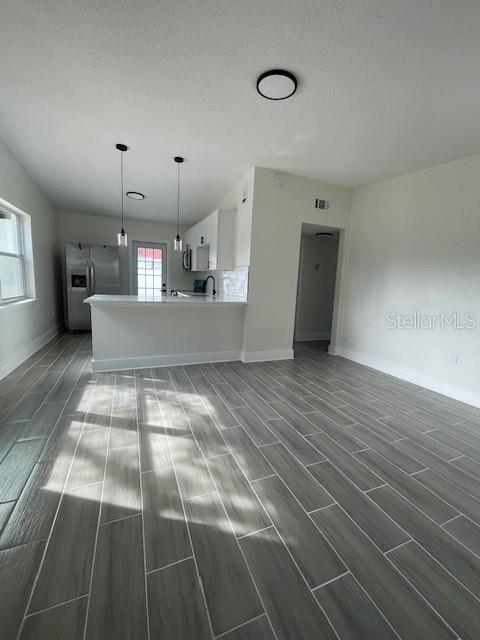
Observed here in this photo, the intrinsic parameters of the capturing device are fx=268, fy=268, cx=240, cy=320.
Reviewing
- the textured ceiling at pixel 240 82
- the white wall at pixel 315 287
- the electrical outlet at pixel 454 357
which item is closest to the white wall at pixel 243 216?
the textured ceiling at pixel 240 82

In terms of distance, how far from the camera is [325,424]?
2.36 metres

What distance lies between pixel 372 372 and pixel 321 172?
2894mm

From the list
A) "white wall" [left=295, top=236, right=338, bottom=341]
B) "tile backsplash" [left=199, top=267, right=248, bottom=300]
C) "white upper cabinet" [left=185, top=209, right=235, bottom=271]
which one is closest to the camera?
"tile backsplash" [left=199, top=267, right=248, bottom=300]

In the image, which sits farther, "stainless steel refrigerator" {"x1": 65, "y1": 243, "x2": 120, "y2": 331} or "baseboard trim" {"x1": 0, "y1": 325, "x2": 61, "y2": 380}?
"stainless steel refrigerator" {"x1": 65, "y1": 243, "x2": 120, "y2": 331}

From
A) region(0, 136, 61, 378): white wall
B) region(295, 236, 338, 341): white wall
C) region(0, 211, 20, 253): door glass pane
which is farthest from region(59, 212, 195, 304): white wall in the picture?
region(295, 236, 338, 341): white wall

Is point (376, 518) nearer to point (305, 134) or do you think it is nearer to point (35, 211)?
point (305, 134)

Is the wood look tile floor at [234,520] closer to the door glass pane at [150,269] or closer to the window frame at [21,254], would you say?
the window frame at [21,254]

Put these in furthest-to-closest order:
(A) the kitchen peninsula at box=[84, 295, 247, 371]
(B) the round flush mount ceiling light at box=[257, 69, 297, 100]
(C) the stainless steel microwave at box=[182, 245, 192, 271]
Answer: (C) the stainless steel microwave at box=[182, 245, 192, 271] < (A) the kitchen peninsula at box=[84, 295, 247, 371] < (B) the round flush mount ceiling light at box=[257, 69, 297, 100]

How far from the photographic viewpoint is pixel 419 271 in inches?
136

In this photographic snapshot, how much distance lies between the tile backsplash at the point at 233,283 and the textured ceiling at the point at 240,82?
4.90ft

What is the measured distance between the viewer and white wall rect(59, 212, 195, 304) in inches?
242

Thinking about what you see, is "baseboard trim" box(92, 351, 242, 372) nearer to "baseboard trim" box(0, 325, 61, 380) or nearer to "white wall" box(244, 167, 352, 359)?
"white wall" box(244, 167, 352, 359)

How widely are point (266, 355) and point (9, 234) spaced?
13.1 ft

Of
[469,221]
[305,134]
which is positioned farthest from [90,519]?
[469,221]
